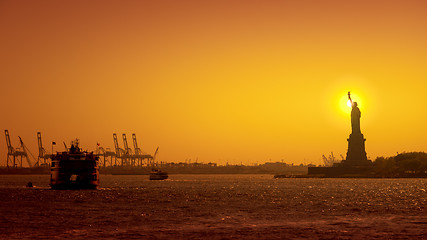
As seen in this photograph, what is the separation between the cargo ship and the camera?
452ft

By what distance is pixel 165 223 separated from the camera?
207 feet

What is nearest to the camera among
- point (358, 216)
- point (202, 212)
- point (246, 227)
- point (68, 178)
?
point (246, 227)

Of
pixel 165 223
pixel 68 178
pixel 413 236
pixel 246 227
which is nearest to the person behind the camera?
pixel 413 236

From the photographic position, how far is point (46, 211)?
80375mm

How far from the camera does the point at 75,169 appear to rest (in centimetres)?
13900

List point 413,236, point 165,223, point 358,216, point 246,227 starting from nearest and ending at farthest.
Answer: point 413,236
point 246,227
point 165,223
point 358,216

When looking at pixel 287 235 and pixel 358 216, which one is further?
pixel 358 216

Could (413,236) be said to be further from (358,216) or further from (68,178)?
(68,178)

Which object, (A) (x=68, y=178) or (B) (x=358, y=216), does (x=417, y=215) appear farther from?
(A) (x=68, y=178)

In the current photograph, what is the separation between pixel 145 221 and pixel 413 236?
91.3 ft

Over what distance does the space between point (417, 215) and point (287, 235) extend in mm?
28023

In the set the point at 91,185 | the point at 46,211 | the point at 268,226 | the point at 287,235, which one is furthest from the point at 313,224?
the point at 91,185

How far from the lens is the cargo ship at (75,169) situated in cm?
13775

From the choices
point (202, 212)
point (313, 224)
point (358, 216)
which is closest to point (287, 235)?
point (313, 224)
